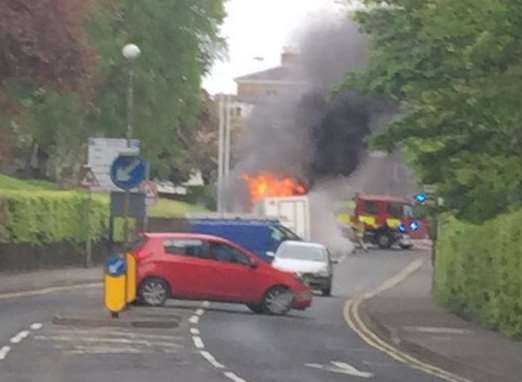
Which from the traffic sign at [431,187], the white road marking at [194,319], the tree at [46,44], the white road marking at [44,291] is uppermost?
the tree at [46,44]

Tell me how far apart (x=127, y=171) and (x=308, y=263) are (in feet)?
52.4

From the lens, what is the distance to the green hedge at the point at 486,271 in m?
26.2

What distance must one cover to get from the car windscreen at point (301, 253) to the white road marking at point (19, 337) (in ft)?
62.3

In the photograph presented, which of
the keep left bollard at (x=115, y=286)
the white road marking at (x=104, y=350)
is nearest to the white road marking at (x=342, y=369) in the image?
the white road marking at (x=104, y=350)

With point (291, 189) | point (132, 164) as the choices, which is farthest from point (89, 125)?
point (132, 164)

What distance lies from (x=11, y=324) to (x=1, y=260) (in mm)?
19490

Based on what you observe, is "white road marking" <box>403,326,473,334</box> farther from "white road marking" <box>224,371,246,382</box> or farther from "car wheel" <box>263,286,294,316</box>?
"white road marking" <box>224,371,246,382</box>

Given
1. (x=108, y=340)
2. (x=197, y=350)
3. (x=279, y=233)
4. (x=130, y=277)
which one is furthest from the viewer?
(x=279, y=233)

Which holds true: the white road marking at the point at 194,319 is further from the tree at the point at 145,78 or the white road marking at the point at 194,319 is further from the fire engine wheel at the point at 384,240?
the fire engine wheel at the point at 384,240

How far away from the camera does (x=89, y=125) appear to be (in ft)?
186

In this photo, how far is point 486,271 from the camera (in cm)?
2936

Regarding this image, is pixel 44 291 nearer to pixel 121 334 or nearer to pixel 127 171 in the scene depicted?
pixel 127 171

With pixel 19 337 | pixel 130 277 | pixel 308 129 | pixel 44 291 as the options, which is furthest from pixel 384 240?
pixel 19 337

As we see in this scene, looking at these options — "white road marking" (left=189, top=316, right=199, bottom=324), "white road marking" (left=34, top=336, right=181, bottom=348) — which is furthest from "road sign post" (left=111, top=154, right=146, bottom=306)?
"white road marking" (left=34, top=336, right=181, bottom=348)
